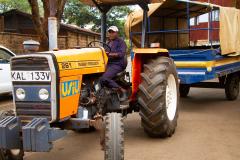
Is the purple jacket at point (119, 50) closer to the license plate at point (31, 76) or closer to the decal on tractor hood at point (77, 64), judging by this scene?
the decal on tractor hood at point (77, 64)

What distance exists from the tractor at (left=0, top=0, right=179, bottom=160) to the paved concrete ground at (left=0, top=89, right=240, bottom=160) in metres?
0.35

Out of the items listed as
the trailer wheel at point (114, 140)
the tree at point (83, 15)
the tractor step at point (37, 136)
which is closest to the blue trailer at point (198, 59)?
the trailer wheel at point (114, 140)

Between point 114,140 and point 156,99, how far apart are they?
1.81 m

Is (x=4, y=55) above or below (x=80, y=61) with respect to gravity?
above

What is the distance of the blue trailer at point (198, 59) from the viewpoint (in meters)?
9.33

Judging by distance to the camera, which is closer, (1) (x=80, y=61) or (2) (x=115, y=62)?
(1) (x=80, y=61)

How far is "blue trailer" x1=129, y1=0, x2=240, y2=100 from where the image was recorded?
933 cm

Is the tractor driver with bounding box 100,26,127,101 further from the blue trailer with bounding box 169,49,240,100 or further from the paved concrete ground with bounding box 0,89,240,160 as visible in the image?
the blue trailer with bounding box 169,49,240,100

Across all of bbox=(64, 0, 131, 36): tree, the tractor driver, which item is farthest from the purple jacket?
bbox=(64, 0, 131, 36): tree

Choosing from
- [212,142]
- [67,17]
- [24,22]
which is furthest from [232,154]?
[67,17]

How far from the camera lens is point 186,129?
7902mm

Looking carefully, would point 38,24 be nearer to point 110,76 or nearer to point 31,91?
point 110,76

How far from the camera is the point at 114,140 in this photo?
196 inches

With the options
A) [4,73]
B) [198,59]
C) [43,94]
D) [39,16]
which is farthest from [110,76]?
[39,16]
